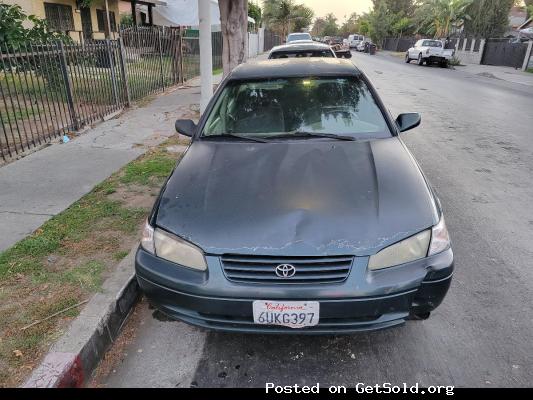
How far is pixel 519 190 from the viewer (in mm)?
4977

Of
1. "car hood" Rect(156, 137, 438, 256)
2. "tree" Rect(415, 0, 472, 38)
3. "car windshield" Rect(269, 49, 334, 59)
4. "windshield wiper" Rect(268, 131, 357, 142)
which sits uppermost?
"tree" Rect(415, 0, 472, 38)

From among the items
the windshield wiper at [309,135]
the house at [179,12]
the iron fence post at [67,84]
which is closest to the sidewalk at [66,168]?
the iron fence post at [67,84]

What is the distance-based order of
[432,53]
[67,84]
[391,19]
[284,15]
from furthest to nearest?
[391,19] < [284,15] < [432,53] < [67,84]

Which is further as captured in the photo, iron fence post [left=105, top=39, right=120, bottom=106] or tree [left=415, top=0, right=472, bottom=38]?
tree [left=415, top=0, right=472, bottom=38]

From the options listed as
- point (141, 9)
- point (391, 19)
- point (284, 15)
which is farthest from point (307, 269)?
point (391, 19)

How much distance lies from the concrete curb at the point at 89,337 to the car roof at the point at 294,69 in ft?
6.57

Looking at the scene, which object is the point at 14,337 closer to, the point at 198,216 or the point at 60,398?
the point at 60,398

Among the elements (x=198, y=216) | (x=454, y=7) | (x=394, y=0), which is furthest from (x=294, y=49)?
(x=394, y=0)

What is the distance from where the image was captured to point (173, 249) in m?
2.22

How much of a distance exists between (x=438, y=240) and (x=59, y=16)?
18341 millimetres

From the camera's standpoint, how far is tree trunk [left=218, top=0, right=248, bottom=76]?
335 inches

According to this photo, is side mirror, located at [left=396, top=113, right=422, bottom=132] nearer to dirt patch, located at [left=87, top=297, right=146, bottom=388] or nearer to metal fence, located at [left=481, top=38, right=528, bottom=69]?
dirt patch, located at [left=87, top=297, right=146, bottom=388]

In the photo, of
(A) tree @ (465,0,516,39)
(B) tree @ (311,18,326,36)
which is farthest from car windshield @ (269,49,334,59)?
(B) tree @ (311,18,326,36)

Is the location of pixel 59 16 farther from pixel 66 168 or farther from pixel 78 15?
pixel 66 168
